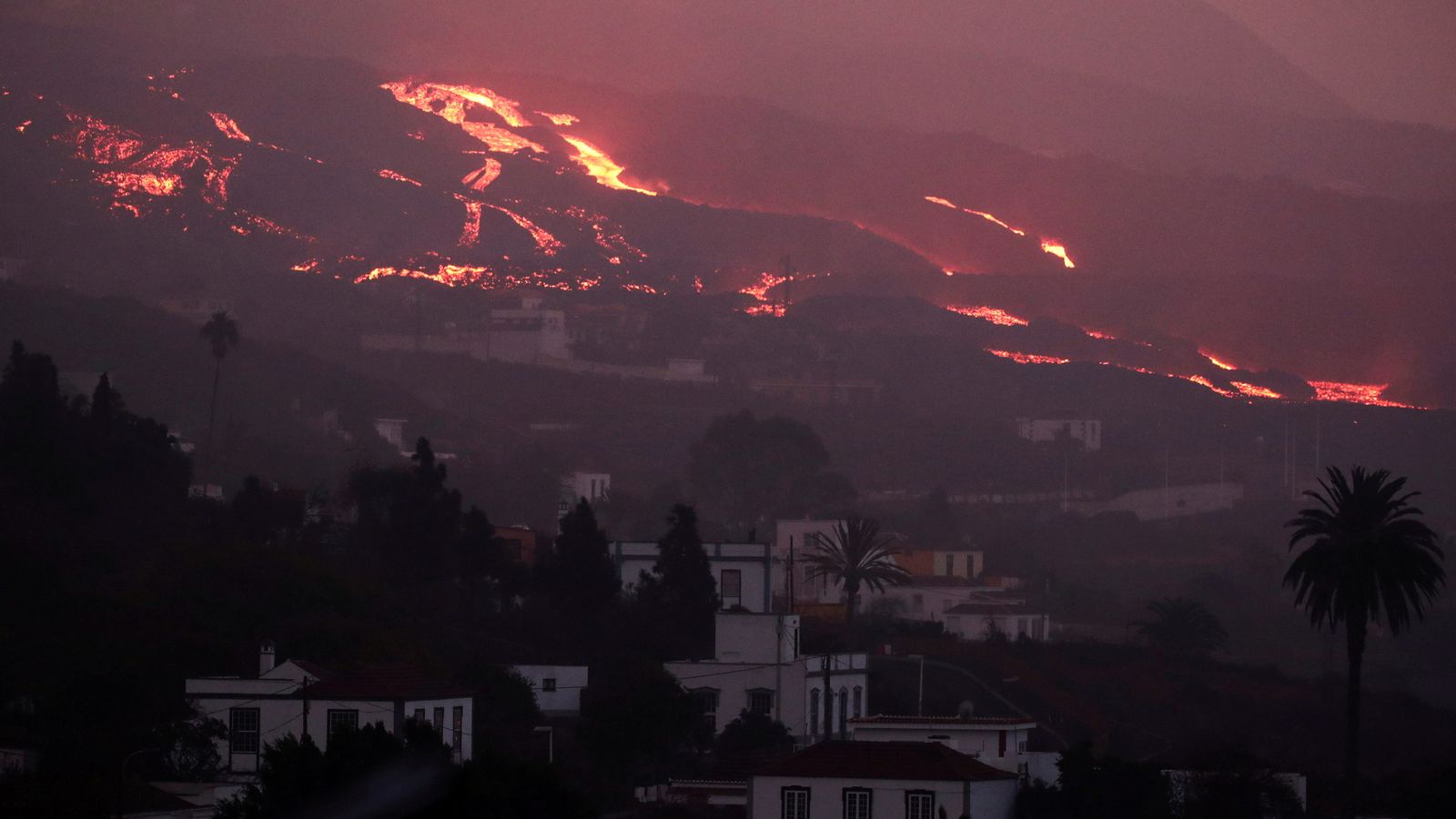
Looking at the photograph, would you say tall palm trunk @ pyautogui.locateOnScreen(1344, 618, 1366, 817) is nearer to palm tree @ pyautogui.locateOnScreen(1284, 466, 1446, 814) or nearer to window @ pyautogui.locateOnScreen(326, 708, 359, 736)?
palm tree @ pyautogui.locateOnScreen(1284, 466, 1446, 814)

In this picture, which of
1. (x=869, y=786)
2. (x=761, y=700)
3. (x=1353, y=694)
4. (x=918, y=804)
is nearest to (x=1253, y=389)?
(x=761, y=700)

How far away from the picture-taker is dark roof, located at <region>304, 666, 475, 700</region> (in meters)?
40.7

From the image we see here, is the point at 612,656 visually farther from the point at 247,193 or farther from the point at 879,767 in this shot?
the point at 247,193

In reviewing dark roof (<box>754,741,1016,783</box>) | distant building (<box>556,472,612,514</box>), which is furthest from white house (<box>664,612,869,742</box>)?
distant building (<box>556,472,612,514</box>)

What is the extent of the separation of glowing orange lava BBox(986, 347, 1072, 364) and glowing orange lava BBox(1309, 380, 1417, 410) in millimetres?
17896

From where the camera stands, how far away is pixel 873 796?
3816 cm

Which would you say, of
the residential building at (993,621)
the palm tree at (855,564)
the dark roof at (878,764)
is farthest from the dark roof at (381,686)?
the residential building at (993,621)

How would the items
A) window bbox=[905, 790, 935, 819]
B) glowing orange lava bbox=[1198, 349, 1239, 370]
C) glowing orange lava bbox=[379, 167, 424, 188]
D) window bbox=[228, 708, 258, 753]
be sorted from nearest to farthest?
window bbox=[905, 790, 935, 819] < window bbox=[228, 708, 258, 753] < glowing orange lava bbox=[1198, 349, 1239, 370] < glowing orange lava bbox=[379, 167, 424, 188]

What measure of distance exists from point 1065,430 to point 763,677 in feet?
263

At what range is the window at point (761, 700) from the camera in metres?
51.8

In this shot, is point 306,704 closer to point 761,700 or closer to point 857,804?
point 857,804

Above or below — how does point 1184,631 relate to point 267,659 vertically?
above

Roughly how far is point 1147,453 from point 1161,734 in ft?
232

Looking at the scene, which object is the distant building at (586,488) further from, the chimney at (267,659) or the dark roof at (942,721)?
the chimney at (267,659)
